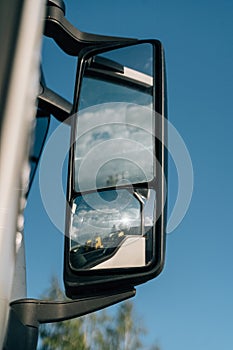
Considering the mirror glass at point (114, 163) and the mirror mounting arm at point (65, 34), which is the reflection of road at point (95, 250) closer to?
the mirror glass at point (114, 163)

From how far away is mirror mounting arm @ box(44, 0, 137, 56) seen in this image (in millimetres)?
1631

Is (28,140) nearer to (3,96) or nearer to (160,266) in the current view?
(3,96)

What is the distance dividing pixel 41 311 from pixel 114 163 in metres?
0.43

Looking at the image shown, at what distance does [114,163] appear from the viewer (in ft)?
4.98

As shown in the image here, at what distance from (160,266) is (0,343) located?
584 millimetres

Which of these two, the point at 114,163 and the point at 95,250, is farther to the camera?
the point at 114,163

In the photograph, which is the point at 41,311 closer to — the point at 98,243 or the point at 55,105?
the point at 98,243

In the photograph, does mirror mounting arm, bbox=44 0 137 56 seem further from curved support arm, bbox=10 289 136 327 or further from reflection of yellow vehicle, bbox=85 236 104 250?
curved support arm, bbox=10 289 136 327

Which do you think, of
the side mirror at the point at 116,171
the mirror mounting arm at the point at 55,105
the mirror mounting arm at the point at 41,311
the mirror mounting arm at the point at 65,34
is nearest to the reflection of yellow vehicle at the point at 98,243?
the side mirror at the point at 116,171

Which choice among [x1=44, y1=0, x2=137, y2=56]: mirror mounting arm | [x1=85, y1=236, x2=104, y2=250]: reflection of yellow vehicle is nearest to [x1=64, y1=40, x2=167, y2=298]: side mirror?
[x1=85, y1=236, x2=104, y2=250]: reflection of yellow vehicle

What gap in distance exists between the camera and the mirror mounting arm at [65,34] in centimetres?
163

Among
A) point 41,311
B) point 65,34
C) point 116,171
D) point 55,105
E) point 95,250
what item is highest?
point 65,34

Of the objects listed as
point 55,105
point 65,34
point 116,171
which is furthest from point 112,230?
point 65,34

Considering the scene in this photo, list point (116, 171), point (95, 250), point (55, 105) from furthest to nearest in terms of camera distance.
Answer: point (55, 105), point (116, 171), point (95, 250)
